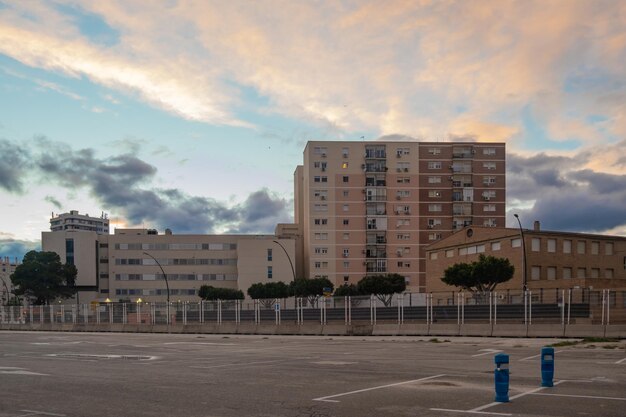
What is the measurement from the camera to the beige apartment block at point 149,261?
13062 centimetres

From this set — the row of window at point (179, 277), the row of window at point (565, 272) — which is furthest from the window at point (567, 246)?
the row of window at point (179, 277)

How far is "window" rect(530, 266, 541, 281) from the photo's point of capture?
241 ft

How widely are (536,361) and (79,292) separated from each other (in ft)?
405

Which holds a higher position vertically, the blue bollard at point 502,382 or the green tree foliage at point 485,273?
the blue bollard at point 502,382

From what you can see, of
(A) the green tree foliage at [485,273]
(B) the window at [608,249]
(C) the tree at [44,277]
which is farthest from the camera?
(C) the tree at [44,277]

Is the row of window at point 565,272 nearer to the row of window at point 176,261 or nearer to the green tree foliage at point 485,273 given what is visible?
the green tree foliage at point 485,273

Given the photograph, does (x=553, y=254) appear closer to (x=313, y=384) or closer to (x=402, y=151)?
(x=402, y=151)

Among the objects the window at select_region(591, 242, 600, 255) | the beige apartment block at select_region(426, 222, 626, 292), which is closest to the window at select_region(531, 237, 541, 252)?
the beige apartment block at select_region(426, 222, 626, 292)

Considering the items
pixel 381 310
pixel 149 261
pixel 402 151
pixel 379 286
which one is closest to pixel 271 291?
pixel 379 286

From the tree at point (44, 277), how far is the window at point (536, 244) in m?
87.1

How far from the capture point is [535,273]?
73625 millimetres

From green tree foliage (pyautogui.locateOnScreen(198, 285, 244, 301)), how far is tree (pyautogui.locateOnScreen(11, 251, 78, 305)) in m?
27.5

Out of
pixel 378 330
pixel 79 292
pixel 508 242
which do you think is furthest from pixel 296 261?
pixel 378 330

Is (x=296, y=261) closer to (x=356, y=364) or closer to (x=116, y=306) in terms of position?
(x=116, y=306)
